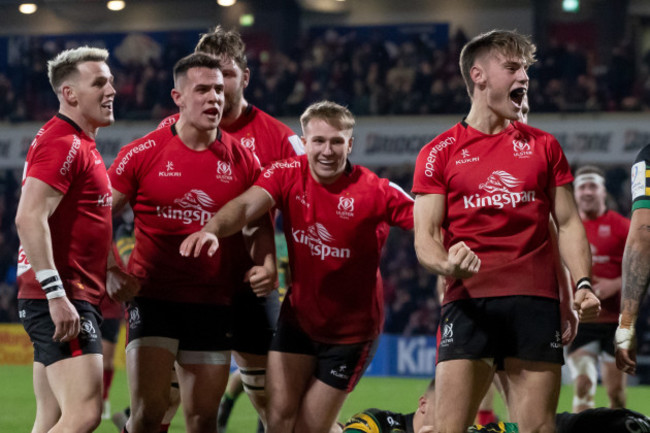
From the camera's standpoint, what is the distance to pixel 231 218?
16.9 feet

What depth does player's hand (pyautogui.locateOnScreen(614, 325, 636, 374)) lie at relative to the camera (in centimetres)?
438

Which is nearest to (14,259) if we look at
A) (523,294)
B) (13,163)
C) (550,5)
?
(13,163)

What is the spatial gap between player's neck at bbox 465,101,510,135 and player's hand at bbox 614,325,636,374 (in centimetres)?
110

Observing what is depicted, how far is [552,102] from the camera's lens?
19438 millimetres

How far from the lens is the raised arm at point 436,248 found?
13.4 ft

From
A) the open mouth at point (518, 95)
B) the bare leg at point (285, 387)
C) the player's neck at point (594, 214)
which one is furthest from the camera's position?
the player's neck at point (594, 214)

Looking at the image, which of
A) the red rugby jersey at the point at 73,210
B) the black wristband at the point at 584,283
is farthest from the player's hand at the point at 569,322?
the red rugby jersey at the point at 73,210

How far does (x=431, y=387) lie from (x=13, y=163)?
708 inches

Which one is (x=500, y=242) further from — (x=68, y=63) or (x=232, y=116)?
(x=68, y=63)

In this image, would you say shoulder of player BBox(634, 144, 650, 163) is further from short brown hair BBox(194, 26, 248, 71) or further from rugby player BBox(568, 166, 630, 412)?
rugby player BBox(568, 166, 630, 412)

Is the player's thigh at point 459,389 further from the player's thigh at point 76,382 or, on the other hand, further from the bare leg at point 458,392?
the player's thigh at point 76,382

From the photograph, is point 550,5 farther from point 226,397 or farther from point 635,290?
point 635,290

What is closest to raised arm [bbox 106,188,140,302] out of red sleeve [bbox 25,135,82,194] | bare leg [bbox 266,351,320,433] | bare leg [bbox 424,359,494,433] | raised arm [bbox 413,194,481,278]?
red sleeve [bbox 25,135,82,194]

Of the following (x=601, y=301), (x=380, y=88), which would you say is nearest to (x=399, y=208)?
(x=601, y=301)
